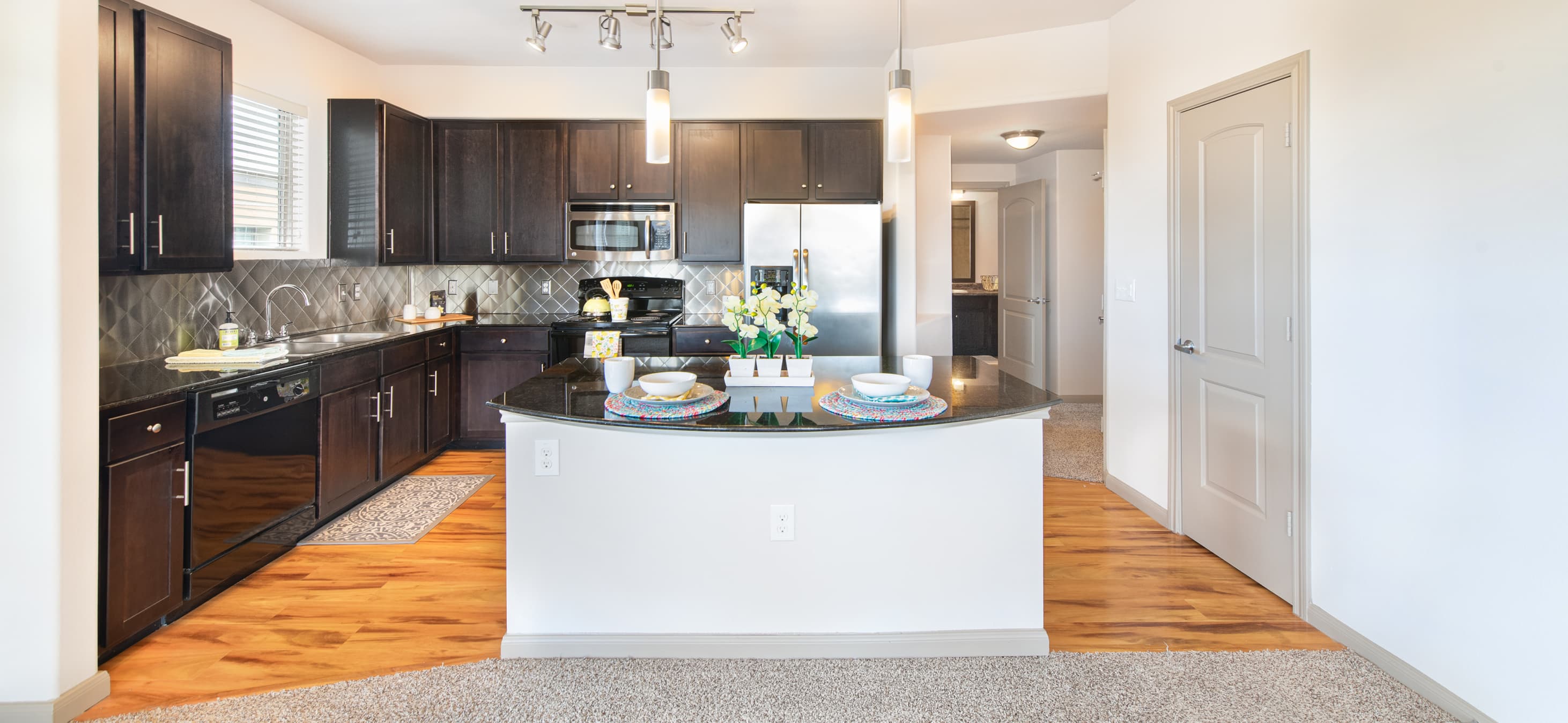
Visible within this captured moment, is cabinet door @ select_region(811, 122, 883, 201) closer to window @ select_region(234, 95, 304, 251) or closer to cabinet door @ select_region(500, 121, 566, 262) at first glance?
cabinet door @ select_region(500, 121, 566, 262)

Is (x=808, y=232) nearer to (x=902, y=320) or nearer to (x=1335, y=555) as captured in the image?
(x=902, y=320)

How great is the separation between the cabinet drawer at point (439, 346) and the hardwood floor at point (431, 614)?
1411mm

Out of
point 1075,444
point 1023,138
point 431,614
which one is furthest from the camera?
point 1023,138

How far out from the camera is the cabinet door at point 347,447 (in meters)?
3.71

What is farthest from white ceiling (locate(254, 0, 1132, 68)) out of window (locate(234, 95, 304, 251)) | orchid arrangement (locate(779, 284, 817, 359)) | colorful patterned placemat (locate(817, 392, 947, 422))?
colorful patterned placemat (locate(817, 392, 947, 422))

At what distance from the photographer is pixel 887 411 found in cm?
225

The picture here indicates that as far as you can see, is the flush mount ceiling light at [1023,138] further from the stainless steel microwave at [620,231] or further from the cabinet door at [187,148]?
the cabinet door at [187,148]

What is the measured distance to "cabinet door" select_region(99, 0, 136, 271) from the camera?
263cm

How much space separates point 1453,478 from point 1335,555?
1.86 feet

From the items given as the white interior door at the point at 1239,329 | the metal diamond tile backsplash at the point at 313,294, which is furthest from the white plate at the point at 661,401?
the white interior door at the point at 1239,329

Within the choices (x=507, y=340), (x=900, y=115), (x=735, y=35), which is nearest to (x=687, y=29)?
(x=735, y=35)

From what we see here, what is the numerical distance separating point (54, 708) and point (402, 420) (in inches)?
96.6

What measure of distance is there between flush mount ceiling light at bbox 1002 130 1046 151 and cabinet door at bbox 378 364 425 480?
169 inches

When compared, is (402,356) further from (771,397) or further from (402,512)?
(771,397)
